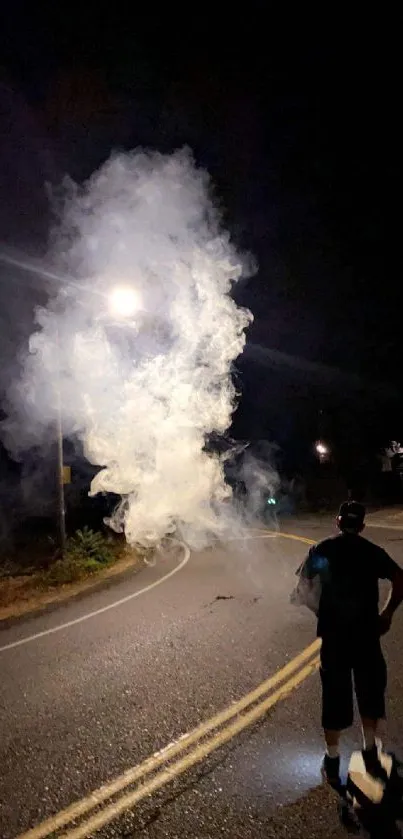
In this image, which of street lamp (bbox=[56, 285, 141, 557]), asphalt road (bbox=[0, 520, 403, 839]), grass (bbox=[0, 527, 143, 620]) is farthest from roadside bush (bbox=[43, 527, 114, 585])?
asphalt road (bbox=[0, 520, 403, 839])

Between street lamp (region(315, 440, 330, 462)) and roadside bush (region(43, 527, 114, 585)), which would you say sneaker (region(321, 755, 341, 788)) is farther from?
street lamp (region(315, 440, 330, 462))

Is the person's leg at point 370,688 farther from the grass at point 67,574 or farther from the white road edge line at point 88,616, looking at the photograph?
the grass at point 67,574

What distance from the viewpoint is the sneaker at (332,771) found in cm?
397

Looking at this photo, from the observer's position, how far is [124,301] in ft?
44.6

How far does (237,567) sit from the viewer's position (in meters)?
12.8

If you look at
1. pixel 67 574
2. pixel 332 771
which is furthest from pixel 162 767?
pixel 67 574

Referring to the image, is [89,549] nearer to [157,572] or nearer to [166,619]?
[157,572]

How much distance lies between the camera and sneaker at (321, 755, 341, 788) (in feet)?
13.0

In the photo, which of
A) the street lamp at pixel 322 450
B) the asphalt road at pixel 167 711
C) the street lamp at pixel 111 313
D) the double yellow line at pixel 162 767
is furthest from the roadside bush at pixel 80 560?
the street lamp at pixel 322 450

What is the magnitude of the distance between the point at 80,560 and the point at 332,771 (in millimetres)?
10953

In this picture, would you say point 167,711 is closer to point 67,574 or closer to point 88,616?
point 88,616

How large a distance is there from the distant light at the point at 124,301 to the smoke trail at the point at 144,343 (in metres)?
0.12

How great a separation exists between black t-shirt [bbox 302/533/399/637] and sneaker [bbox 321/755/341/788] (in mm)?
758

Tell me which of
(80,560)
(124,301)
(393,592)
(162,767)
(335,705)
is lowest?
(162,767)
